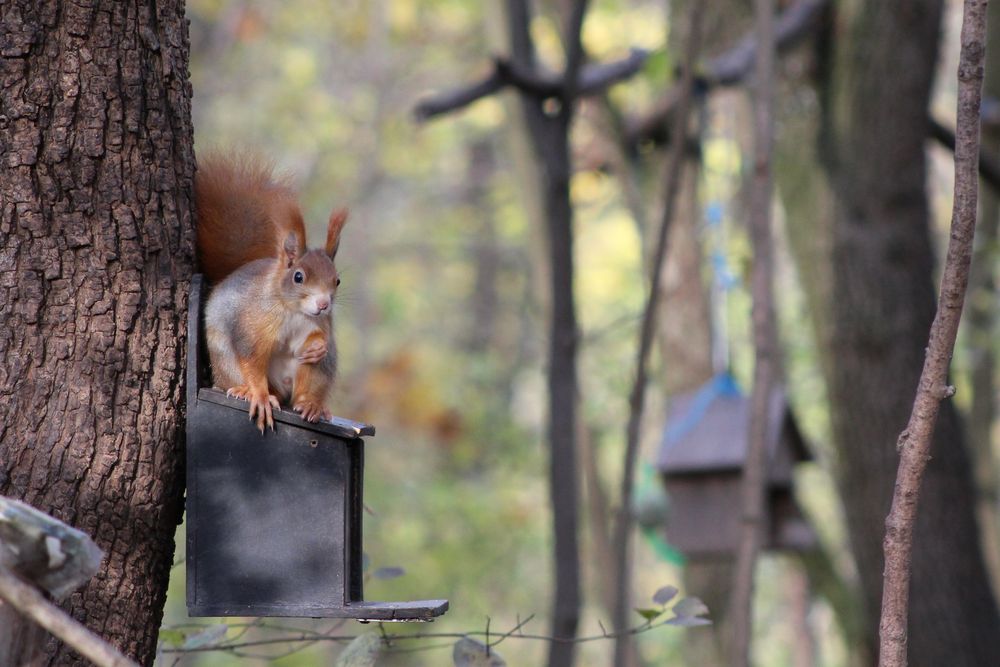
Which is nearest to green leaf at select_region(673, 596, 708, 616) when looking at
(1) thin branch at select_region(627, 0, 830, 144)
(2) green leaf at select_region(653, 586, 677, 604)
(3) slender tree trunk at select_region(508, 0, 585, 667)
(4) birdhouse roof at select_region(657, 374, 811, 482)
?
(2) green leaf at select_region(653, 586, 677, 604)

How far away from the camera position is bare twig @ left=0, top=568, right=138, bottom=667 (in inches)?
32.1

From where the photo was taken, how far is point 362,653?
1338mm

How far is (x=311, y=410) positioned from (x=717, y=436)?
6.84 ft

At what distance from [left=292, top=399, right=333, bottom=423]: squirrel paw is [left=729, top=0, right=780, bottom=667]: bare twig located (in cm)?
113

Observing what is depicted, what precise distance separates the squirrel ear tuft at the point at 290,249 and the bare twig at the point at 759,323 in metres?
1.16

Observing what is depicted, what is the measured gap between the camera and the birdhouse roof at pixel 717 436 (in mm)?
3312

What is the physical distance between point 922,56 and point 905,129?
0.66 feet

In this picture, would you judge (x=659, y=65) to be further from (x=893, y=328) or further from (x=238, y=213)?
(x=238, y=213)

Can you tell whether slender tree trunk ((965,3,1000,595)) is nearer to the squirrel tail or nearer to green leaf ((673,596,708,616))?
green leaf ((673,596,708,616))

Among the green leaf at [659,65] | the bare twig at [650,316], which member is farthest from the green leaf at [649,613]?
the green leaf at [659,65]

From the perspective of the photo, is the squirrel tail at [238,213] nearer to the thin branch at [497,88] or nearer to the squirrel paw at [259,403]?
the squirrel paw at [259,403]

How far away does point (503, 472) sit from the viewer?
8211 millimetres

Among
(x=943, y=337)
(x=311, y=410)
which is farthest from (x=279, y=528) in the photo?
(x=943, y=337)

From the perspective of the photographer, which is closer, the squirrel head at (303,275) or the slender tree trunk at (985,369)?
the squirrel head at (303,275)
